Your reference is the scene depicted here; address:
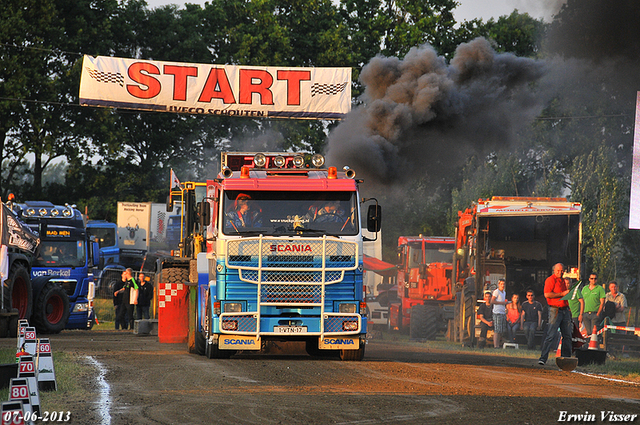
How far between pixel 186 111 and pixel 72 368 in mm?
14793

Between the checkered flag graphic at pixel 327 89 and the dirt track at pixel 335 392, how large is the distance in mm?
13012

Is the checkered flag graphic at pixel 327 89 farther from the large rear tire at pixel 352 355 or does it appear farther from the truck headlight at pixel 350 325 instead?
the truck headlight at pixel 350 325

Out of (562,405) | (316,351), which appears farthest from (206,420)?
(316,351)

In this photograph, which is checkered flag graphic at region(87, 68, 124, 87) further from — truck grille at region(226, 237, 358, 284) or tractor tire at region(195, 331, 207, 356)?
truck grille at region(226, 237, 358, 284)

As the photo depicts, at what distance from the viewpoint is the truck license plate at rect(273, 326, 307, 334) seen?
14.0m

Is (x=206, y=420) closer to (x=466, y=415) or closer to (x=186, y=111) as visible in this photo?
(x=466, y=415)

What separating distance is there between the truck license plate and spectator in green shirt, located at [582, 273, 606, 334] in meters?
8.75

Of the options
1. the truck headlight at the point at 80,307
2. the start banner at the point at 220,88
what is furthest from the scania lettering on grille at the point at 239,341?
the start banner at the point at 220,88

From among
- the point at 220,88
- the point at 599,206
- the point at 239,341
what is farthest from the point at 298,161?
the point at 599,206

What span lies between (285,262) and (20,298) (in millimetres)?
10953

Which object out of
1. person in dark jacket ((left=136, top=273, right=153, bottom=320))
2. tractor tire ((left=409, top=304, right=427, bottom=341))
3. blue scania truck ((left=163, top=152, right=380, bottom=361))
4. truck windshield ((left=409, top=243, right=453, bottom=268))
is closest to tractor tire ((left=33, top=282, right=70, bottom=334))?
person in dark jacket ((left=136, top=273, right=153, bottom=320))

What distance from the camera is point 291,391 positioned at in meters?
10.9

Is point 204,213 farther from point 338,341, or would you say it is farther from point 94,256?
point 94,256

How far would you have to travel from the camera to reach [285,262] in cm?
1395
